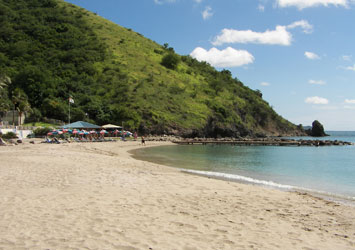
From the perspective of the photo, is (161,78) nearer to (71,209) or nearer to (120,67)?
(120,67)

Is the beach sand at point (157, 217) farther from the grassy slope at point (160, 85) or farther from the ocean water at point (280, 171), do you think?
the grassy slope at point (160, 85)

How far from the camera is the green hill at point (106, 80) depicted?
67.2 meters

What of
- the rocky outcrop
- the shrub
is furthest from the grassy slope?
the shrub

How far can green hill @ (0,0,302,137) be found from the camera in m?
67.2

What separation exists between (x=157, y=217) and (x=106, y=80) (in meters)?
76.3

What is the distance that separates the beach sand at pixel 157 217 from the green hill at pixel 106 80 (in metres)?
46.8

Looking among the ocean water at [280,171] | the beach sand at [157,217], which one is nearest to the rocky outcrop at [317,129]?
the ocean water at [280,171]

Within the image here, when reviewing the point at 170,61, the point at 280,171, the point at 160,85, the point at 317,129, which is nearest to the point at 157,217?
the point at 280,171

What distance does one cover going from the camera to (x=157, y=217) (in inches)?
293

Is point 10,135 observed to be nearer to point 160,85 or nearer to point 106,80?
→ point 106,80

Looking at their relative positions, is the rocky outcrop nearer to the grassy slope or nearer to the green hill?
the grassy slope

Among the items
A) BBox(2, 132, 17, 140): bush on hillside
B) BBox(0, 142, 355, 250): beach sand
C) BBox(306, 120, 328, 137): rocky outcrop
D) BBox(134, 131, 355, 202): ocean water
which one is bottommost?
BBox(134, 131, 355, 202): ocean water

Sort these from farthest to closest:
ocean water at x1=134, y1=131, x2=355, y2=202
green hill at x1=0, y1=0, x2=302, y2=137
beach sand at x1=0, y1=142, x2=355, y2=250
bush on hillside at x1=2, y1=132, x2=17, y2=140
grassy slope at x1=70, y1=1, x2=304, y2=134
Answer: grassy slope at x1=70, y1=1, x2=304, y2=134 → green hill at x1=0, y1=0, x2=302, y2=137 → bush on hillside at x1=2, y1=132, x2=17, y2=140 → ocean water at x1=134, y1=131, x2=355, y2=202 → beach sand at x1=0, y1=142, x2=355, y2=250

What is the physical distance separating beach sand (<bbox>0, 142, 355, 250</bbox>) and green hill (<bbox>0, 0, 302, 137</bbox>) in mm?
46827
